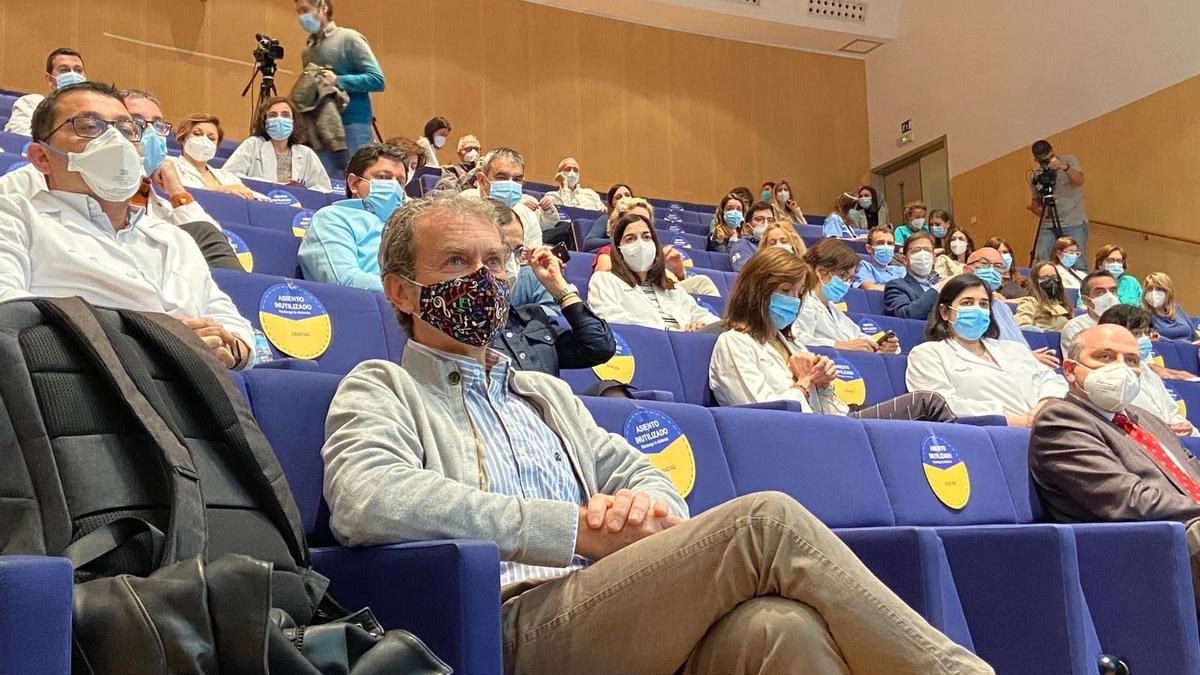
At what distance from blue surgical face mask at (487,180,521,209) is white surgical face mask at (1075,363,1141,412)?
2372 mm

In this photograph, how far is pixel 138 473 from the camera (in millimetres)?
1186

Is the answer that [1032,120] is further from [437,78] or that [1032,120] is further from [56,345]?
[56,345]

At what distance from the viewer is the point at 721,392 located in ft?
10.7

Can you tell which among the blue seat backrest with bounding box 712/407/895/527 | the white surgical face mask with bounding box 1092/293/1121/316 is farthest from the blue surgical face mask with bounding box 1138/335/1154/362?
the blue seat backrest with bounding box 712/407/895/527

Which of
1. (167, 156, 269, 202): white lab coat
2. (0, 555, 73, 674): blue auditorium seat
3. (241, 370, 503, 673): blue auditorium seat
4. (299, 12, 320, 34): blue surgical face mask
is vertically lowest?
(241, 370, 503, 673): blue auditorium seat

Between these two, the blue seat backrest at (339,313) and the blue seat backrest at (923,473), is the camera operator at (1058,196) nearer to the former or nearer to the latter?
the blue seat backrest at (923,473)

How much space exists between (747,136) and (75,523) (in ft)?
33.3

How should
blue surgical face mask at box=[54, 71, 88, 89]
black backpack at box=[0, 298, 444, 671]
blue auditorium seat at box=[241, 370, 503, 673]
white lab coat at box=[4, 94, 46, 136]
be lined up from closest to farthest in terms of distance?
black backpack at box=[0, 298, 444, 671]
blue auditorium seat at box=[241, 370, 503, 673]
white lab coat at box=[4, 94, 46, 136]
blue surgical face mask at box=[54, 71, 88, 89]

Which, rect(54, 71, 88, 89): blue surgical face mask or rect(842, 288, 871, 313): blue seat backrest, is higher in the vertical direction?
rect(54, 71, 88, 89): blue surgical face mask

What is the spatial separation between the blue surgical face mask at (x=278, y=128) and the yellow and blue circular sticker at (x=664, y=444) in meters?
3.33

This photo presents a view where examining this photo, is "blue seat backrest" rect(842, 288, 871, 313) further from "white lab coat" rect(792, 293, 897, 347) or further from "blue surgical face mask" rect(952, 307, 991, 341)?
"blue surgical face mask" rect(952, 307, 991, 341)

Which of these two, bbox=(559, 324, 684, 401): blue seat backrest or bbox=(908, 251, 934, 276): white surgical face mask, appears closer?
bbox=(559, 324, 684, 401): blue seat backrest

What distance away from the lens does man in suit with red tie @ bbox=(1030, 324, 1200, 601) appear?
2.50 m

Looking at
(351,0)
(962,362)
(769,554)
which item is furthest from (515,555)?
(351,0)
